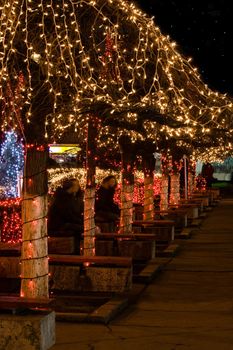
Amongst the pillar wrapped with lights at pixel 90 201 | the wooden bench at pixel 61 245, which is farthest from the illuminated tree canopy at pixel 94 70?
the wooden bench at pixel 61 245

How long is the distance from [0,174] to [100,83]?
479 inches

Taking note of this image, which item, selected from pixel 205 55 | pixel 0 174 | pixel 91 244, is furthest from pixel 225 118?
pixel 205 55

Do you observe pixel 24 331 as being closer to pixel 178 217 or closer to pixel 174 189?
pixel 178 217

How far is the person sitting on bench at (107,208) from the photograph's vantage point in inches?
665

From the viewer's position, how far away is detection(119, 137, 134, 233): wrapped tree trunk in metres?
16.0

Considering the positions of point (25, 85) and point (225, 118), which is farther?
point (225, 118)

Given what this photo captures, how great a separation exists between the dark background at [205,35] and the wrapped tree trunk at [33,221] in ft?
53.0

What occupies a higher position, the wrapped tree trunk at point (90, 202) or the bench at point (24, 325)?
the wrapped tree trunk at point (90, 202)

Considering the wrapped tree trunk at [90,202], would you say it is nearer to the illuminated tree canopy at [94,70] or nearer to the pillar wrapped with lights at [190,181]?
the illuminated tree canopy at [94,70]

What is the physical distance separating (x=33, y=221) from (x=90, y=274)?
9.37 feet

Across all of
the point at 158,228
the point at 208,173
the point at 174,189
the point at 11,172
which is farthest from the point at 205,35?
the point at 208,173

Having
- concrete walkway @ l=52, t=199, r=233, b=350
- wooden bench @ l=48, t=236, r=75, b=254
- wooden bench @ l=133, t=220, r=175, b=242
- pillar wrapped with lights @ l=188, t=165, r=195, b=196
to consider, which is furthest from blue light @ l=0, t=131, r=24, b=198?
pillar wrapped with lights @ l=188, t=165, r=195, b=196

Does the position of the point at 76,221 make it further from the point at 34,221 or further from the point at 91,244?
the point at 34,221

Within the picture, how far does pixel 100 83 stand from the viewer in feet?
33.7
